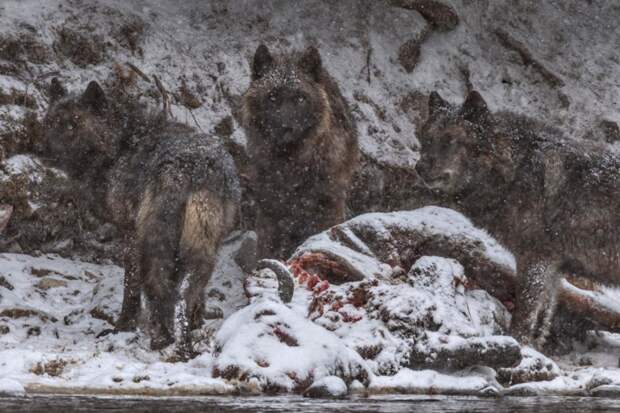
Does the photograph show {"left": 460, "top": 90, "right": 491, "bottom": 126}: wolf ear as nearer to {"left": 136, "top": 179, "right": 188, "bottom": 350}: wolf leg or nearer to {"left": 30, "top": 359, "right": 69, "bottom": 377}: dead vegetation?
{"left": 136, "top": 179, "right": 188, "bottom": 350}: wolf leg

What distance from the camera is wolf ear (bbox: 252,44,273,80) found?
33.4ft

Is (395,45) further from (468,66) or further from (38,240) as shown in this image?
(38,240)

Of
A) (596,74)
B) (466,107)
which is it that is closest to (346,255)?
(466,107)

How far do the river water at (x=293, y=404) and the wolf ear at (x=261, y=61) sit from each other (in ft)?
16.1

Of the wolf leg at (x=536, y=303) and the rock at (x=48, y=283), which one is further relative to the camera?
the rock at (x=48, y=283)

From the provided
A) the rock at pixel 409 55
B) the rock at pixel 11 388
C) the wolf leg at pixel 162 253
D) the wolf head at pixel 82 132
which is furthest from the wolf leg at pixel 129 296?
the rock at pixel 409 55

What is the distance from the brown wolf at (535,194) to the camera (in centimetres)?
885

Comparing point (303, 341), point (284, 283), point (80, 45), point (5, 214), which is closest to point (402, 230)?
point (284, 283)

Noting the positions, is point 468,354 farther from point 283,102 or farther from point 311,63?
point 311,63

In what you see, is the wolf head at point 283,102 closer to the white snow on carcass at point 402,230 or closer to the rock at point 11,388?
the white snow on carcass at point 402,230

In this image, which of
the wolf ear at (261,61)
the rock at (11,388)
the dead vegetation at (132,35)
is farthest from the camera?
the dead vegetation at (132,35)

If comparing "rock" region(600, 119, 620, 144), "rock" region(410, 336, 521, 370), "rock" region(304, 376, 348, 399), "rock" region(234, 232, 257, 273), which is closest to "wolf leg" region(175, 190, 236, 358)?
"rock" region(304, 376, 348, 399)

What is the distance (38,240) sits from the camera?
10.7 meters

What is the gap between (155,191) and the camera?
772cm
